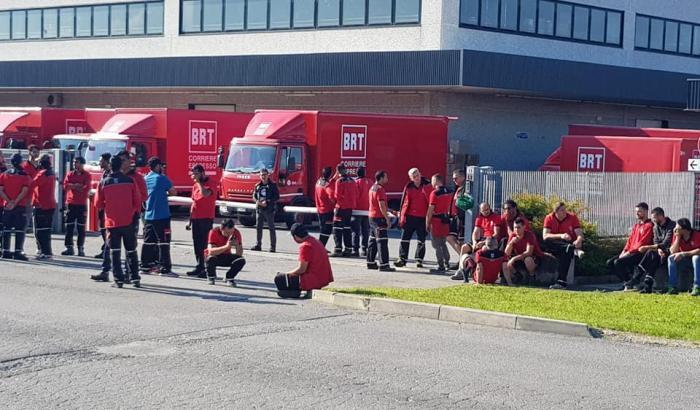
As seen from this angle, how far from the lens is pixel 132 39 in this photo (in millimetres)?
42344

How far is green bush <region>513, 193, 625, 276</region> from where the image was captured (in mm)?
17625

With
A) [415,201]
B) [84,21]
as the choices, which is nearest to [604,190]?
[415,201]

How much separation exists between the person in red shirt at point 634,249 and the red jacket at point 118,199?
25.1 ft

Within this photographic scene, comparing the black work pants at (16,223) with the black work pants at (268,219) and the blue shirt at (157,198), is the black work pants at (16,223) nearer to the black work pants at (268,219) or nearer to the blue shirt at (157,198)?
the blue shirt at (157,198)

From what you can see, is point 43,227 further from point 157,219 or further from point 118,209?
point 118,209

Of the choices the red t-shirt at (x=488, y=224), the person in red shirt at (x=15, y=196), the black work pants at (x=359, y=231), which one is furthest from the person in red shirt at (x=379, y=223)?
the person in red shirt at (x=15, y=196)

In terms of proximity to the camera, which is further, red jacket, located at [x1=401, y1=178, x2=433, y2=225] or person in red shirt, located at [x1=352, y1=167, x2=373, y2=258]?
person in red shirt, located at [x1=352, y1=167, x2=373, y2=258]

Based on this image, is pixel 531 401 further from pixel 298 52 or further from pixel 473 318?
pixel 298 52

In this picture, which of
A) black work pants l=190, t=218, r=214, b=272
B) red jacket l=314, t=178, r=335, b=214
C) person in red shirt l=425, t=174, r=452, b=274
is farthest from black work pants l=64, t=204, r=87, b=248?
person in red shirt l=425, t=174, r=452, b=274

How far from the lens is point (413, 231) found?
18.8 m

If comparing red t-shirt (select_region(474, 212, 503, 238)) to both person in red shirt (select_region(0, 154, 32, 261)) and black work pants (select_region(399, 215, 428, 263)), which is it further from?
person in red shirt (select_region(0, 154, 32, 261))

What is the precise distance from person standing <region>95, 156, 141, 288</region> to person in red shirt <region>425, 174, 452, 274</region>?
5.30 metres

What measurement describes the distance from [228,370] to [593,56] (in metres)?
31.8

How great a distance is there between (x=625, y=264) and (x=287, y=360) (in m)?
8.14
